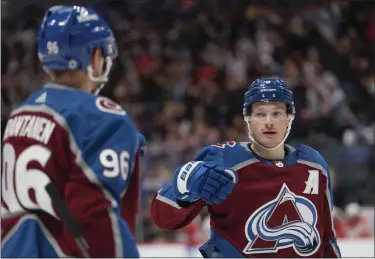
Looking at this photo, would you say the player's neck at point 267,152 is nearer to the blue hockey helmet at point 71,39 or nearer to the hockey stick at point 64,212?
the blue hockey helmet at point 71,39

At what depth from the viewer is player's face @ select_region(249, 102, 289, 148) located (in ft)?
8.60

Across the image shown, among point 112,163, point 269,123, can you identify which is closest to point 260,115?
point 269,123

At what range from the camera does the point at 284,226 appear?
257 cm

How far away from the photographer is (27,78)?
25.0ft

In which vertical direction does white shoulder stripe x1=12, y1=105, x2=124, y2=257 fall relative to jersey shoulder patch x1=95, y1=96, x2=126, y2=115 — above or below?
below

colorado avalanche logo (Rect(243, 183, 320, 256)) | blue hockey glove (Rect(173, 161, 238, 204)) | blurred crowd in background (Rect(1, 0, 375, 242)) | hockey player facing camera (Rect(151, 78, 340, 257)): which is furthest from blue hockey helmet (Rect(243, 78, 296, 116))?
blurred crowd in background (Rect(1, 0, 375, 242))

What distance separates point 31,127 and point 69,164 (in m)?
0.13

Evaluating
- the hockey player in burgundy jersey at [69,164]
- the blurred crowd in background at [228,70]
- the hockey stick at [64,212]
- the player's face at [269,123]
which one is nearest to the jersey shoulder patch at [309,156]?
the player's face at [269,123]

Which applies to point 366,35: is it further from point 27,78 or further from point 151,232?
point 151,232

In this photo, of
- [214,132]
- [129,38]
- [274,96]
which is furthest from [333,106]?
[274,96]

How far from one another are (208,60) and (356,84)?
1.40 meters

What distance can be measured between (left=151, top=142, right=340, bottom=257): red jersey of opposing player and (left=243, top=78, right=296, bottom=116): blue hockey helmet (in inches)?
6.0

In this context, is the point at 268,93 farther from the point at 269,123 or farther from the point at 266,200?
the point at 266,200

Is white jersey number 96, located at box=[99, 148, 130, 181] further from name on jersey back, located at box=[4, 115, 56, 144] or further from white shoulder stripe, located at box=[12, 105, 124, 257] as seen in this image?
name on jersey back, located at box=[4, 115, 56, 144]
